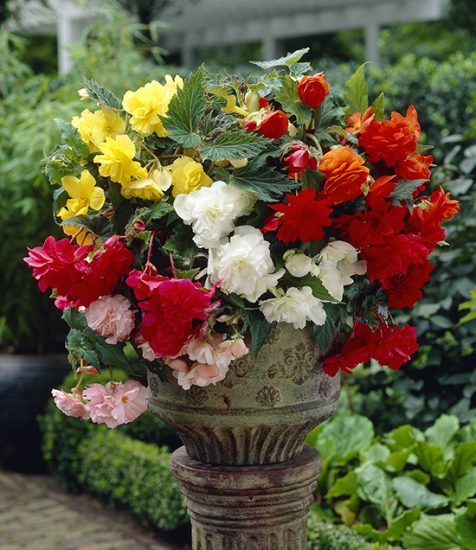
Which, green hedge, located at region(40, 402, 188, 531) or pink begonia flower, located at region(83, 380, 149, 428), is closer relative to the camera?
pink begonia flower, located at region(83, 380, 149, 428)

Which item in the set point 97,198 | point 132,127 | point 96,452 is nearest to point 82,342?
point 97,198

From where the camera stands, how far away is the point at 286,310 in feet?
7.93

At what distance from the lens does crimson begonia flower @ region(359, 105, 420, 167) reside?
2.53 metres

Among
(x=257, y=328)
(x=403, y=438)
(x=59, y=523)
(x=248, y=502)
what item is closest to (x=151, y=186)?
(x=257, y=328)

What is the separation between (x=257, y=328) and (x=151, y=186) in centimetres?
44

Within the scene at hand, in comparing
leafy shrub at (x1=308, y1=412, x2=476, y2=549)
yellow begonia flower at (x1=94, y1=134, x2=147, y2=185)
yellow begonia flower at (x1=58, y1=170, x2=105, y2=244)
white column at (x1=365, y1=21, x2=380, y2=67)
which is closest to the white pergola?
white column at (x1=365, y1=21, x2=380, y2=67)

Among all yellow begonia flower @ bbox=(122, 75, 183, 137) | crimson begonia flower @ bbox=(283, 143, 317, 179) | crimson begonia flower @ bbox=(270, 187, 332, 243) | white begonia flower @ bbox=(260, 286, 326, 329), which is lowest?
white begonia flower @ bbox=(260, 286, 326, 329)

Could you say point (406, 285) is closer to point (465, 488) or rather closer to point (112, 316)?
point (112, 316)

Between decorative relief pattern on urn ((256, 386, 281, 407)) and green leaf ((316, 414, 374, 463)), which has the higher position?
decorative relief pattern on urn ((256, 386, 281, 407))

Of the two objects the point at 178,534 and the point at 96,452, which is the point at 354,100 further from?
the point at 96,452

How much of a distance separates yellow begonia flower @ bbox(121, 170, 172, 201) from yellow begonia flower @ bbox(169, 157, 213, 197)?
0.8 inches

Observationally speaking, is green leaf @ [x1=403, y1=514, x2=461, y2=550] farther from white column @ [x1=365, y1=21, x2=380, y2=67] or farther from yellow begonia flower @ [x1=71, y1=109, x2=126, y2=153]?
white column @ [x1=365, y1=21, x2=380, y2=67]

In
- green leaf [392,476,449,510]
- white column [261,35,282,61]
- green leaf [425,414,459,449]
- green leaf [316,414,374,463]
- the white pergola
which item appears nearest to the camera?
green leaf [392,476,449,510]

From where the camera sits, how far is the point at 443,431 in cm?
428
